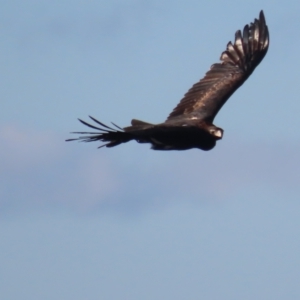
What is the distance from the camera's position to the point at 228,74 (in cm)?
2520

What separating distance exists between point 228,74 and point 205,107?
83.8 inches

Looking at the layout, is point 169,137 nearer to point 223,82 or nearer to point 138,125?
point 138,125

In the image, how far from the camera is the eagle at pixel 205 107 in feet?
68.0

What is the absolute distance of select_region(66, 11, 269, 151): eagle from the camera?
20.7 metres

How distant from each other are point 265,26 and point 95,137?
7.17 m

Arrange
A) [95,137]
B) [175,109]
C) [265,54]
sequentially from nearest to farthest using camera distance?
[95,137], [175,109], [265,54]

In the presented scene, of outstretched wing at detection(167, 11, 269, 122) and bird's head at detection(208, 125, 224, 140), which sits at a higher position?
outstretched wing at detection(167, 11, 269, 122)

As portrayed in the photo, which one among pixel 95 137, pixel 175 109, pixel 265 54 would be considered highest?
pixel 265 54

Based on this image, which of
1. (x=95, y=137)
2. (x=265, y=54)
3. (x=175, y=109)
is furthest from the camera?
(x=265, y=54)

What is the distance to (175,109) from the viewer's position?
2367cm

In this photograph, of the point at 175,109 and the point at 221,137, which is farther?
the point at 175,109

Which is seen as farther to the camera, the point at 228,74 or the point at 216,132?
the point at 228,74

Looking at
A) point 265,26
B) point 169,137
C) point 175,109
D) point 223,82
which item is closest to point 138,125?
point 169,137

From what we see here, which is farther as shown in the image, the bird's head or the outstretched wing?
the outstretched wing
